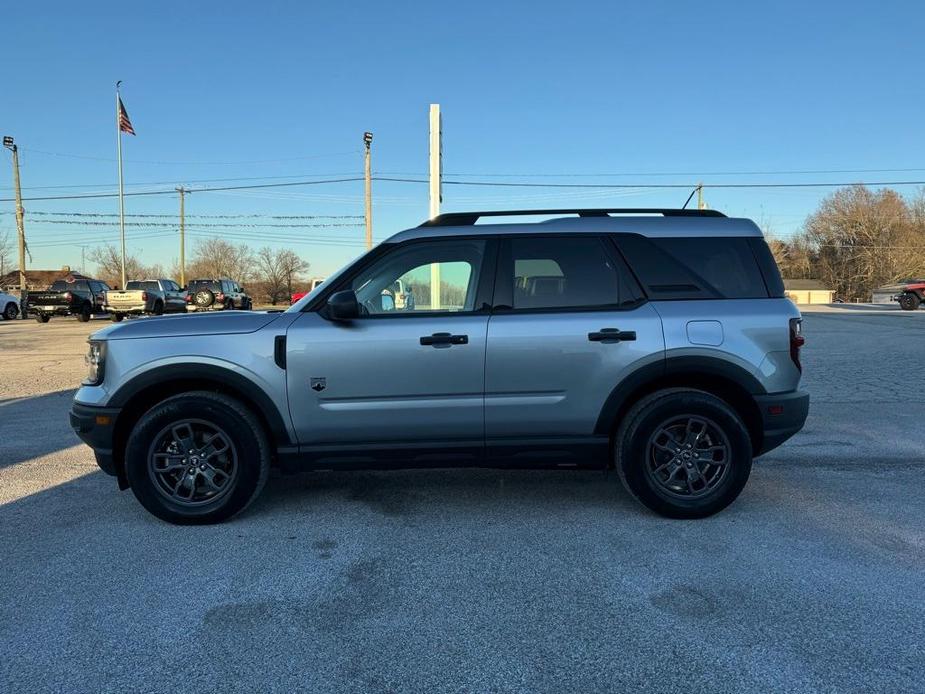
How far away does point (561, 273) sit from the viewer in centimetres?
416

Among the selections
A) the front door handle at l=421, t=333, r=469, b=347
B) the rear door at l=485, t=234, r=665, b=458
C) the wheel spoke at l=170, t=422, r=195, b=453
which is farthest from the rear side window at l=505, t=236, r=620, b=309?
the wheel spoke at l=170, t=422, r=195, b=453

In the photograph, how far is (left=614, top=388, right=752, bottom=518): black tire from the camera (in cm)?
401

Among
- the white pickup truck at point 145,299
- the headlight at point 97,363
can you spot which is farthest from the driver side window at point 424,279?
the white pickup truck at point 145,299

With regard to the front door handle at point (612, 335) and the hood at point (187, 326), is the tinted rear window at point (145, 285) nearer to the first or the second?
the hood at point (187, 326)

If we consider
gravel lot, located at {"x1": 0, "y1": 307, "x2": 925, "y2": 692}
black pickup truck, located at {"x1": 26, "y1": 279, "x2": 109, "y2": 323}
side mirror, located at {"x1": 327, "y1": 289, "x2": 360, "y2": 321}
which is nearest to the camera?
gravel lot, located at {"x1": 0, "y1": 307, "x2": 925, "y2": 692}

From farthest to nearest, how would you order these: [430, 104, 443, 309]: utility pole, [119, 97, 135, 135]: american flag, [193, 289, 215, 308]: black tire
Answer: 1. [119, 97, 135, 135]: american flag
2. [193, 289, 215, 308]: black tire
3. [430, 104, 443, 309]: utility pole

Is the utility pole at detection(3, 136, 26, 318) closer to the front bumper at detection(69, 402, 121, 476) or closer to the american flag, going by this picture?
the american flag

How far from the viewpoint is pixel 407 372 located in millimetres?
3938

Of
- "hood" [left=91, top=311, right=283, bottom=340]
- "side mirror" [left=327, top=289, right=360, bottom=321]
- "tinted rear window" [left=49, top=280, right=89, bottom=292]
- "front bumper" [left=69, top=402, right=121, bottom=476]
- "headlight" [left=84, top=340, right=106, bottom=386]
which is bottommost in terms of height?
"front bumper" [left=69, top=402, right=121, bottom=476]

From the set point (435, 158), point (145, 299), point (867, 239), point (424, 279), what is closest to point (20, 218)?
point (145, 299)

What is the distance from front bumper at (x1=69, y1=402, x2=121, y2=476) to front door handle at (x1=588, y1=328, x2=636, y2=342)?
3.04 metres

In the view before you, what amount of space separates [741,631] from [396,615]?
5.04 feet

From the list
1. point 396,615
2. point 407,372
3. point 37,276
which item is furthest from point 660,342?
point 37,276

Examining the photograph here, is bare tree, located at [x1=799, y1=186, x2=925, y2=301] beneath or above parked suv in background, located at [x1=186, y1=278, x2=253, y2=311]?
above
